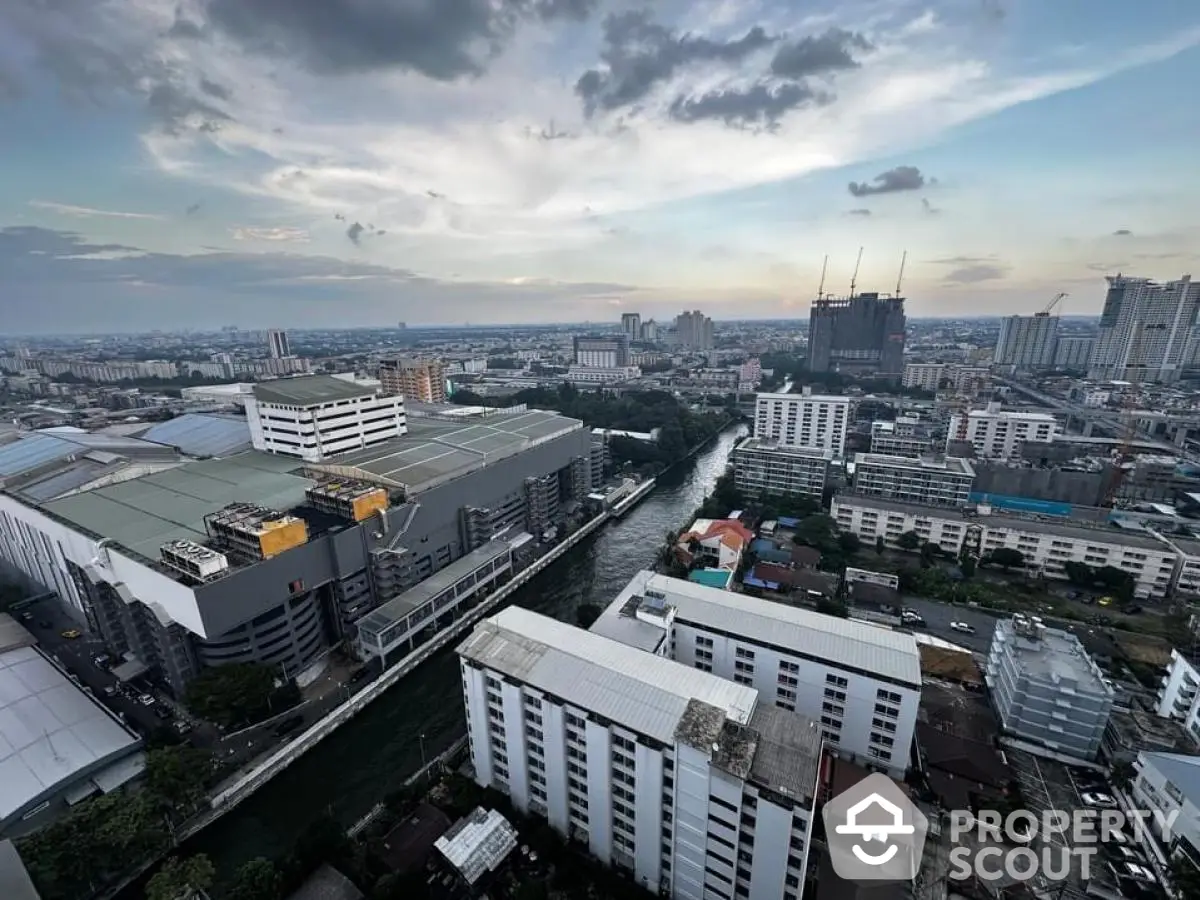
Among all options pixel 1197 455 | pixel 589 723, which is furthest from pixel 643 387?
pixel 589 723

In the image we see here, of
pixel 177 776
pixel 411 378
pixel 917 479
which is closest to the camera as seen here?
pixel 177 776

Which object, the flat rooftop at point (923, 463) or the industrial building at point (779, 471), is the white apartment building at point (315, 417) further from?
the flat rooftop at point (923, 463)

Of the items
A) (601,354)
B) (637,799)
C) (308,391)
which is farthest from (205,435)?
(601,354)

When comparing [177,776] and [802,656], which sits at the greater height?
[802,656]

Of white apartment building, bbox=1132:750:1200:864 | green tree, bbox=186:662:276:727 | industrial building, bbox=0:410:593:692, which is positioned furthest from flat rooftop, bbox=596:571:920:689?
green tree, bbox=186:662:276:727

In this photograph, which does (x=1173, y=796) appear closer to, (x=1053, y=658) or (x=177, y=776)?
(x=1053, y=658)

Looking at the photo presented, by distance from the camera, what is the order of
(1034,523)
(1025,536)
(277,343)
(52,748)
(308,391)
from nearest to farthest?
(52,748) < (1025,536) < (1034,523) < (308,391) < (277,343)

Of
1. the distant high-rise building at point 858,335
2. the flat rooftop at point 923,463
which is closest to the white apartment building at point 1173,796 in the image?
the flat rooftop at point 923,463
